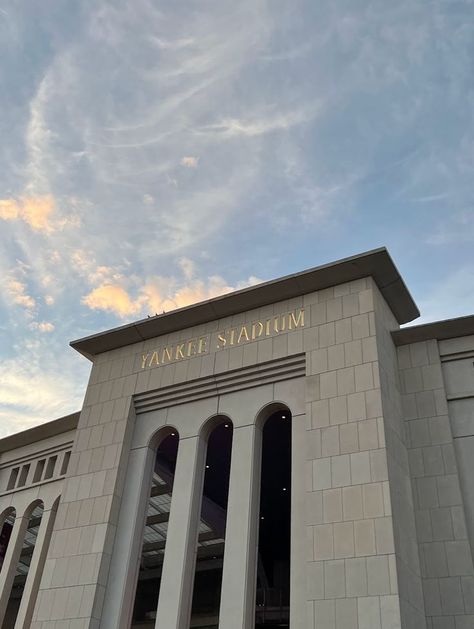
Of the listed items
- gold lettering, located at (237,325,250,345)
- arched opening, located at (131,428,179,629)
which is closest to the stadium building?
gold lettering, located at (237,325,250,345)

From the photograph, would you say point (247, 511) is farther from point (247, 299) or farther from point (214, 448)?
point (214, 448)

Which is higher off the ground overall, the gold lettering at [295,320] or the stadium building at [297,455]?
the gold lettering at [295,320]

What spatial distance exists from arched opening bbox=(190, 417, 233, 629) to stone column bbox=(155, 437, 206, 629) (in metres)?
1.01

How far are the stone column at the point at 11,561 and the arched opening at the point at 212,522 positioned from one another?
23.7 feet

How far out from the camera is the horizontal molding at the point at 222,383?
19.0 m

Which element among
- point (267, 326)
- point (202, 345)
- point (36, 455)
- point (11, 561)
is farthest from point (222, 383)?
point (11, 561)

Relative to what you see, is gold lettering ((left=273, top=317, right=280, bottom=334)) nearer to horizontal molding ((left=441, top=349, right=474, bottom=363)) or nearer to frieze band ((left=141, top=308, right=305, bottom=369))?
frieze band ((left=141, top=308, right=305, bottom=369))

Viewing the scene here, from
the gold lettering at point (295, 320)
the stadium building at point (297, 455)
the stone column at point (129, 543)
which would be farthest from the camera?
the gold lettering at point (295, 320)

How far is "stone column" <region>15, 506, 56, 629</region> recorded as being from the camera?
71.7 ft

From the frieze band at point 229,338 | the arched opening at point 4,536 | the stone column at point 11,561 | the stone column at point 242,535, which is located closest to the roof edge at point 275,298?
the frieze band at point 229,338

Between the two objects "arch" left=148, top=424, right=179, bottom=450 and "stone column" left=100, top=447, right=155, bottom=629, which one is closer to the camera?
"stone column" left=100, top=447, right=155, bottom=629

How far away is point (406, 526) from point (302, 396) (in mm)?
4663

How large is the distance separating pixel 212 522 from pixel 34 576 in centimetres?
1077

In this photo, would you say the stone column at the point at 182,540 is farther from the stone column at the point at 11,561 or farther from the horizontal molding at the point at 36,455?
the stone column at the point at 11,561
